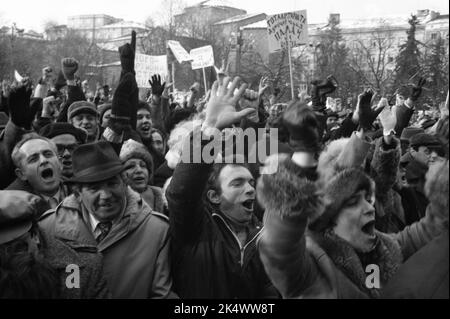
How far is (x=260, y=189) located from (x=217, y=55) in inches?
940

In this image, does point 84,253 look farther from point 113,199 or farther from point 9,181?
point 9,181

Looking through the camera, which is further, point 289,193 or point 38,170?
point 38,170

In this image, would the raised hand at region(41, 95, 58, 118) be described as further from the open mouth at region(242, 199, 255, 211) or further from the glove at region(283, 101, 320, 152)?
the glove at region(283, 101, 320, 152)

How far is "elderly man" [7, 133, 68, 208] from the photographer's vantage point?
390cm

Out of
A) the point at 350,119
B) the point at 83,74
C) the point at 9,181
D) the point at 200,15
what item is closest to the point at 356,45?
the point at 200,15

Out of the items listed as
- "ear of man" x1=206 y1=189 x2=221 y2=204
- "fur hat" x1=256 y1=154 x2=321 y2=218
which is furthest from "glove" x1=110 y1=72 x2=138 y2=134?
"fur hat" x1=256 y1=154 x2=321 y2=218

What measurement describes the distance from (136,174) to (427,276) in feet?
8.45

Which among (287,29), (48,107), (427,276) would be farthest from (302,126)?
(48,107)

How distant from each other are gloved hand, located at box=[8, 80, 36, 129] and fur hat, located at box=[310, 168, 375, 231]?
2445mm

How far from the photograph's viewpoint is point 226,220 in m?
3.16

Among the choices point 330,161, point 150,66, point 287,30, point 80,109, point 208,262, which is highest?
point 287,30

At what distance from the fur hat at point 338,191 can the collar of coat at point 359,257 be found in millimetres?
56

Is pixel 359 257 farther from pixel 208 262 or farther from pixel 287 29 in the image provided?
pixel 287 29

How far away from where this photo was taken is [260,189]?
2217mm
